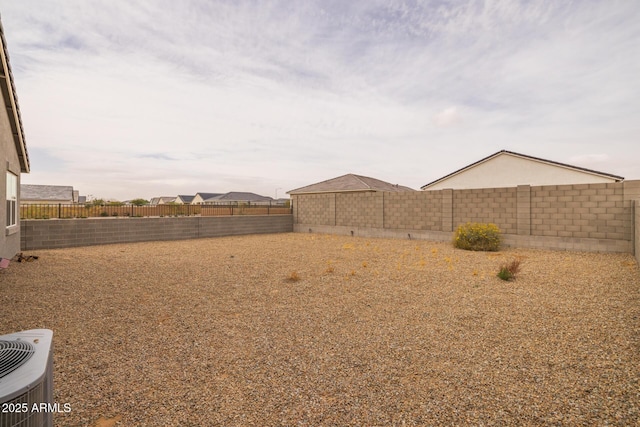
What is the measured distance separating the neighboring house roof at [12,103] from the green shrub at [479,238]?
16.3 meters

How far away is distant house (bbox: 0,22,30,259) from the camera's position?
28.0 feet

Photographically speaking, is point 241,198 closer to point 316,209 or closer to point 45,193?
point 45,193

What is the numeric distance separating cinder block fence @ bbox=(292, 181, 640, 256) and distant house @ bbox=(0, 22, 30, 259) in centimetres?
1542

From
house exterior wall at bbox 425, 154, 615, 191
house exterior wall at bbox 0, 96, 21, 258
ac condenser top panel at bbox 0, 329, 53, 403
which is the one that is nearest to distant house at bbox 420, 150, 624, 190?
house exterior wall at bbox 425, 154, 615, 191

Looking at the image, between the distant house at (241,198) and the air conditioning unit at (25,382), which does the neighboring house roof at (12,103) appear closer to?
the air conditioning unit at (25,382)

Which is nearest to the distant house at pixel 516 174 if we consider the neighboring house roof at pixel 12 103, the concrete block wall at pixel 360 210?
the concrete block wall at pixel 360 210

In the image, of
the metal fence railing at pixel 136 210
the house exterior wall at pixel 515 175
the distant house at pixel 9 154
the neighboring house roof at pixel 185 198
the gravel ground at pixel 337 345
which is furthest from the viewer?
the neighboring house roof at pixel 185 198

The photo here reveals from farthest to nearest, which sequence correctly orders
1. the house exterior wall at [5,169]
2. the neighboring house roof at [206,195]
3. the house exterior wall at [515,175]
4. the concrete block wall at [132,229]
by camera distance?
the neighboring house roof at [206,195] → the house exterior wall at [515,175] → the concrete block wall at [132,229] → the house exterior wall at [5,169]

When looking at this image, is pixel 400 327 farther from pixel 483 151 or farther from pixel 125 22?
pixel 483 151

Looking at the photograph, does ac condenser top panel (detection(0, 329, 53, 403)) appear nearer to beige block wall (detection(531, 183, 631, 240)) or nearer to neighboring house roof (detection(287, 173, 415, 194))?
beige block wall (detection(531, 183, 631, 240))

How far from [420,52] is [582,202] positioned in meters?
9.45

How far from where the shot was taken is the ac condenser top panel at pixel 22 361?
1.49 metres

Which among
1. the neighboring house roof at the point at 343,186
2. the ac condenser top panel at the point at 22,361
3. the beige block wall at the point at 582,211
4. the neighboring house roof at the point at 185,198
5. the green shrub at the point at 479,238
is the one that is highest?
the neighboring house roof at the point at 185,198

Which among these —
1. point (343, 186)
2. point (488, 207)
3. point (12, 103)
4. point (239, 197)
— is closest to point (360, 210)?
point (488, 207)
